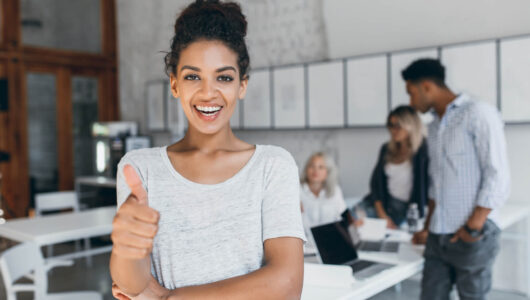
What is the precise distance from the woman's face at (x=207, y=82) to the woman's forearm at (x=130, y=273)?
11.9 inches

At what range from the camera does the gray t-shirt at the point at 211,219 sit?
90cm

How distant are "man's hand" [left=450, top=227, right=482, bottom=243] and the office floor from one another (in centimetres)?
119

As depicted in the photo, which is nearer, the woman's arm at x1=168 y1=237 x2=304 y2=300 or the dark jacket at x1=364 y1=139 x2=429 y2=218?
the woman's arm at x1=168 y1=237 x2=304 y2=300

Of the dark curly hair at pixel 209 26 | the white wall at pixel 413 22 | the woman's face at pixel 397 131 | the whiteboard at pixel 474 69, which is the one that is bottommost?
the woman's face at pixel 397 131

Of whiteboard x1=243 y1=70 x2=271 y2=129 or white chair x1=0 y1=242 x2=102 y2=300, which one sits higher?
whiteboard x1=243 y1=70 x2=271 y2=129

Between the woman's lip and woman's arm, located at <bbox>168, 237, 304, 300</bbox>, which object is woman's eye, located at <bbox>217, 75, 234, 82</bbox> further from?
woman's arm, located at <bbox>168, 237, 304, 300</bbox>

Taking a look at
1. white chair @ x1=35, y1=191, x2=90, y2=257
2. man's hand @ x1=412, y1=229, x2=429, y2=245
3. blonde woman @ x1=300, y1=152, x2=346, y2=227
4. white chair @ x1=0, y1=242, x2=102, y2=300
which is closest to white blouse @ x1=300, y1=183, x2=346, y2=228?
blonde woman @ x1=300, y1=152, x2=346, y2=227

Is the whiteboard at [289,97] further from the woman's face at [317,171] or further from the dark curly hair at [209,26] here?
the dark curly hair at [209,26]

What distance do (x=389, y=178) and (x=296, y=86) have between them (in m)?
1.65

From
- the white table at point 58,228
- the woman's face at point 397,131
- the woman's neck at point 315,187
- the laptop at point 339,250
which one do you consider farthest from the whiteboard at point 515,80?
the white table at point 58,228

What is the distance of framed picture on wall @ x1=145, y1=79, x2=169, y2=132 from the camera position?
622cm

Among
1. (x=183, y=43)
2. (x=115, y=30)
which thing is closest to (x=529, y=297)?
(x=183, y=43)

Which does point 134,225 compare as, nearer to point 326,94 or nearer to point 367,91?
point 367,91

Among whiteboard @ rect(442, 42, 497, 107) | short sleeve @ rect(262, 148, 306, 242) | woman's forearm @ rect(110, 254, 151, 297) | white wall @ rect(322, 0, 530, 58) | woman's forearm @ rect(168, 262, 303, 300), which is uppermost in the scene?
white wall @ rect(322, 0, 530, 58)
